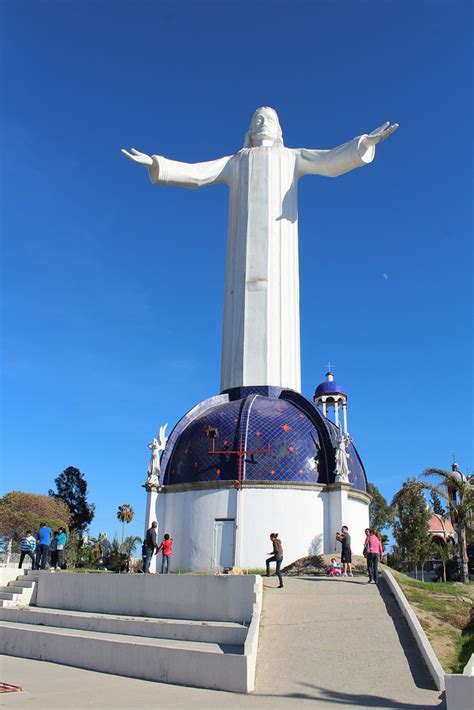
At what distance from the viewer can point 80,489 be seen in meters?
65.2

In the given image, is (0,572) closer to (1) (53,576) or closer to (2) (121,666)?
(1) (53,576)

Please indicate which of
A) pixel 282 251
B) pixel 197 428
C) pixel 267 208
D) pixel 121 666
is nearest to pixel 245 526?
pixel 197 428

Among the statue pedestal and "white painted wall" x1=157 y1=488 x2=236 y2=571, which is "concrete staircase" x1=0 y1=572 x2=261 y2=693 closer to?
"white painted wall" x1=157 y1=488 x2=236 y2=571

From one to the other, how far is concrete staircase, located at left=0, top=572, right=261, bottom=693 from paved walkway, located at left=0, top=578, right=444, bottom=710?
0.26m

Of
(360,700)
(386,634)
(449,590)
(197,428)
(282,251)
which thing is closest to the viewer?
(360,700)

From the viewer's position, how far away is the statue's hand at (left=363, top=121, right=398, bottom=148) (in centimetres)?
2578

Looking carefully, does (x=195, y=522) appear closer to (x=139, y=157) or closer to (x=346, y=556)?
(x=346, y=556)

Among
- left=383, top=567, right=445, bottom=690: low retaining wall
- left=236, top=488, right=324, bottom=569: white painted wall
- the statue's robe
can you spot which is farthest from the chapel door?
left=383, top=567, right=445, bottom=690: low retaining wall

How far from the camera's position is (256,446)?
22078 millimetres

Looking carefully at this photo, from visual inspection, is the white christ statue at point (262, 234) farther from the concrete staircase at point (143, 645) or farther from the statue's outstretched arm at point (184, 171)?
the concrete staircase at point (143, 645)

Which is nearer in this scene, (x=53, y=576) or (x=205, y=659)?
(x=205, y=659)

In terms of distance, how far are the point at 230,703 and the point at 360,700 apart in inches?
68.9

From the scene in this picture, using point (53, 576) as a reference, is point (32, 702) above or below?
below

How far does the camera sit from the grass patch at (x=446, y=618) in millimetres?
10500
